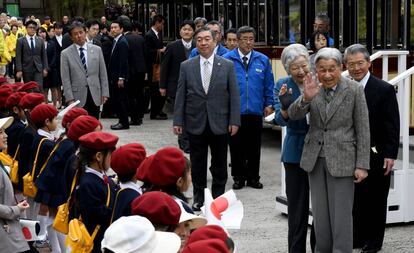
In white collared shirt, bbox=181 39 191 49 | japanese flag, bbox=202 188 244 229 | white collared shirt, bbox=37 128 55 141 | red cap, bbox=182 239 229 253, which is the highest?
white collared shirt, bbox=181 39 191 49

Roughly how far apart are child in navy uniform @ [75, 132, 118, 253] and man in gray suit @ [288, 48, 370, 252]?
Answer: 139cm

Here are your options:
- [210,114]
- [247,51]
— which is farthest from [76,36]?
[210,114]

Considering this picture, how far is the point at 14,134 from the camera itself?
A: 345 inches

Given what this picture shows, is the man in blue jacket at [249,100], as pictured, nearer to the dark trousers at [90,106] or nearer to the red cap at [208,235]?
the dark trousers at [90,106]

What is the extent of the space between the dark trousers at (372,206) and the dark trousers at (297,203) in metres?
0.68

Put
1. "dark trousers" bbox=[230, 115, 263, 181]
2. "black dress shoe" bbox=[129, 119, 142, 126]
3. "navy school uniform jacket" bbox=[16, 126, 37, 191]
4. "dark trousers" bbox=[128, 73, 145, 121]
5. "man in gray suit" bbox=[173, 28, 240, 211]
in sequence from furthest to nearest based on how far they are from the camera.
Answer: "black dress shoe" bbox=[129, 119, 142, 126]
"dark trousers" bbox=[128, 73, 145, 121]
"dark trousers" bbox=[230, 115, 263, 181]
"man in gray suit" bbox=[173, 28, 240, 211]
"navy school uniform jacket" bbox=[16, 126, 37, 191]

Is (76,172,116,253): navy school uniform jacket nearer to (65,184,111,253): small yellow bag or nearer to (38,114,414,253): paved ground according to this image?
(65,184,111,253): small yellow bag

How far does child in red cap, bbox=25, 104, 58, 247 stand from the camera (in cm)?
783

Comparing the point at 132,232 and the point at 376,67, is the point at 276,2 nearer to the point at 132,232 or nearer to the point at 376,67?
the point at 376,67

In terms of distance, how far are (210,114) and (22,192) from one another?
2.00 meters

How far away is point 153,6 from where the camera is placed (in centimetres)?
2266

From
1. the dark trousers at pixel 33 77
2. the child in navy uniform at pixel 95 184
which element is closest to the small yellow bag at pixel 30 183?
the child in navy uniform at pixel 95 184

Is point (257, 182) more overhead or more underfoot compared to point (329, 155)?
more underfoot

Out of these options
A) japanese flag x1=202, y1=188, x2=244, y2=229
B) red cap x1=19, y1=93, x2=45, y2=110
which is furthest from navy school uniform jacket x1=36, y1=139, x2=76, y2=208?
japanese flag x1=202, y1=188, x2=244, y2=229
